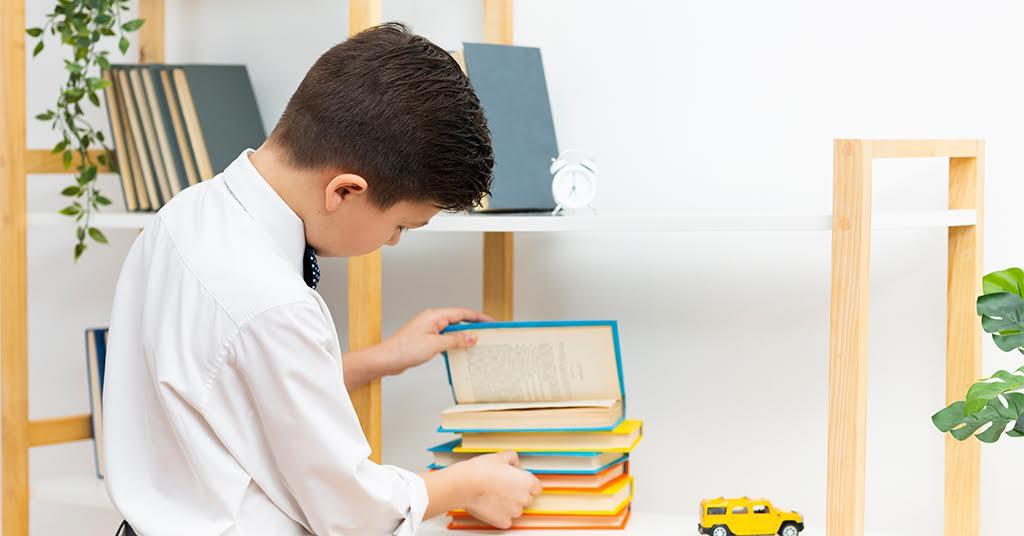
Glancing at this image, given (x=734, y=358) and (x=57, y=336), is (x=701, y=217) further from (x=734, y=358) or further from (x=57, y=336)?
(x=57, y=336)

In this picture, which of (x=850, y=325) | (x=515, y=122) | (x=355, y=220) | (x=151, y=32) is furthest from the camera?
(x=151, y=32)

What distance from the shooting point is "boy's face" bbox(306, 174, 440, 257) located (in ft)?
3.05

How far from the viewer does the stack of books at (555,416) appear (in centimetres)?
128

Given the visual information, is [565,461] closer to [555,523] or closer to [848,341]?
[555,523]

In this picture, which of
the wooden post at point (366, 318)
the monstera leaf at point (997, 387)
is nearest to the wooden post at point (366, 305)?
the wooden post at point (366, 318)

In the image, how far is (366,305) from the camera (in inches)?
53.6

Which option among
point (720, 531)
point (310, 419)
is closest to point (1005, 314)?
point (720, 531)

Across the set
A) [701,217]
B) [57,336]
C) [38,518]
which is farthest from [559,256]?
[38,518]

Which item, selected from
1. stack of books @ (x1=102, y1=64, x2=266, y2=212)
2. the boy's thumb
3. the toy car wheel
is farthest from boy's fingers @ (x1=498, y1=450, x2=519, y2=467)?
stack of books @ (x1=102, y1=64, x2=266, y2=212)

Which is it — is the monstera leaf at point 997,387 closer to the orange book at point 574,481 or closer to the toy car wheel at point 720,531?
the toy car wheel at point 720,531

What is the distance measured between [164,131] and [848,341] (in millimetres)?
983

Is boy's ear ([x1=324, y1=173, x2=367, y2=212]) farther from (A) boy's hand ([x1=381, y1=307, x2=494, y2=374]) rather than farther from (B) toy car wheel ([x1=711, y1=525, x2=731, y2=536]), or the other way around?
(B) toy car wheel ([x1=711, y1=525, x2=731, y2=536])

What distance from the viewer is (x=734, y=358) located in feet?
4.82

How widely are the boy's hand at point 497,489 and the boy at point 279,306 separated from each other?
0.82ft
